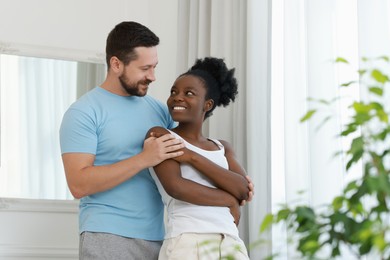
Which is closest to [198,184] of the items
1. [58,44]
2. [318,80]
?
[318,80]

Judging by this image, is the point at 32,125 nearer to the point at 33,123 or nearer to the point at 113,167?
the point at 33,123

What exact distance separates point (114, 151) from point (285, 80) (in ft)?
2.76

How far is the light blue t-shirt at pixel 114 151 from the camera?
226 cm

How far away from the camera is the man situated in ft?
7.19

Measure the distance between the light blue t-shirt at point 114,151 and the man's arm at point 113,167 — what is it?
0.05m

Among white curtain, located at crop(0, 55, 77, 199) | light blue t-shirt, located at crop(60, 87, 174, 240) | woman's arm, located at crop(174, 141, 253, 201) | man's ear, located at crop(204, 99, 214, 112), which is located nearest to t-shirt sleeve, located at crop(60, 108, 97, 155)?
light blue t-shirt, located at crop(60, 87, 174, 240)

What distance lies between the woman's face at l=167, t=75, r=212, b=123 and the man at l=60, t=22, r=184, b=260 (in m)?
0.12

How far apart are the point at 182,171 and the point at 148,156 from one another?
0.14m

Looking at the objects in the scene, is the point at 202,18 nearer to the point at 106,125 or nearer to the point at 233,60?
the point at 233,60

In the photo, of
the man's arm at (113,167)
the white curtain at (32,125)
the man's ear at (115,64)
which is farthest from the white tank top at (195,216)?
the white curtain at (32,125)

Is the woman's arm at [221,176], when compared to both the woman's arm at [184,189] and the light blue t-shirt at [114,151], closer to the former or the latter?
the woman's arm at [184,189]

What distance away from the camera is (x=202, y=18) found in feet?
11.5

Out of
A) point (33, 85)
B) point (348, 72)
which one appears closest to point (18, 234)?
point (33, 85)

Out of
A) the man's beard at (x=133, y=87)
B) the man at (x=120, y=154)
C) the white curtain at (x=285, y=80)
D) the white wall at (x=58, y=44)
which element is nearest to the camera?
the man at (x=120, y=154)
